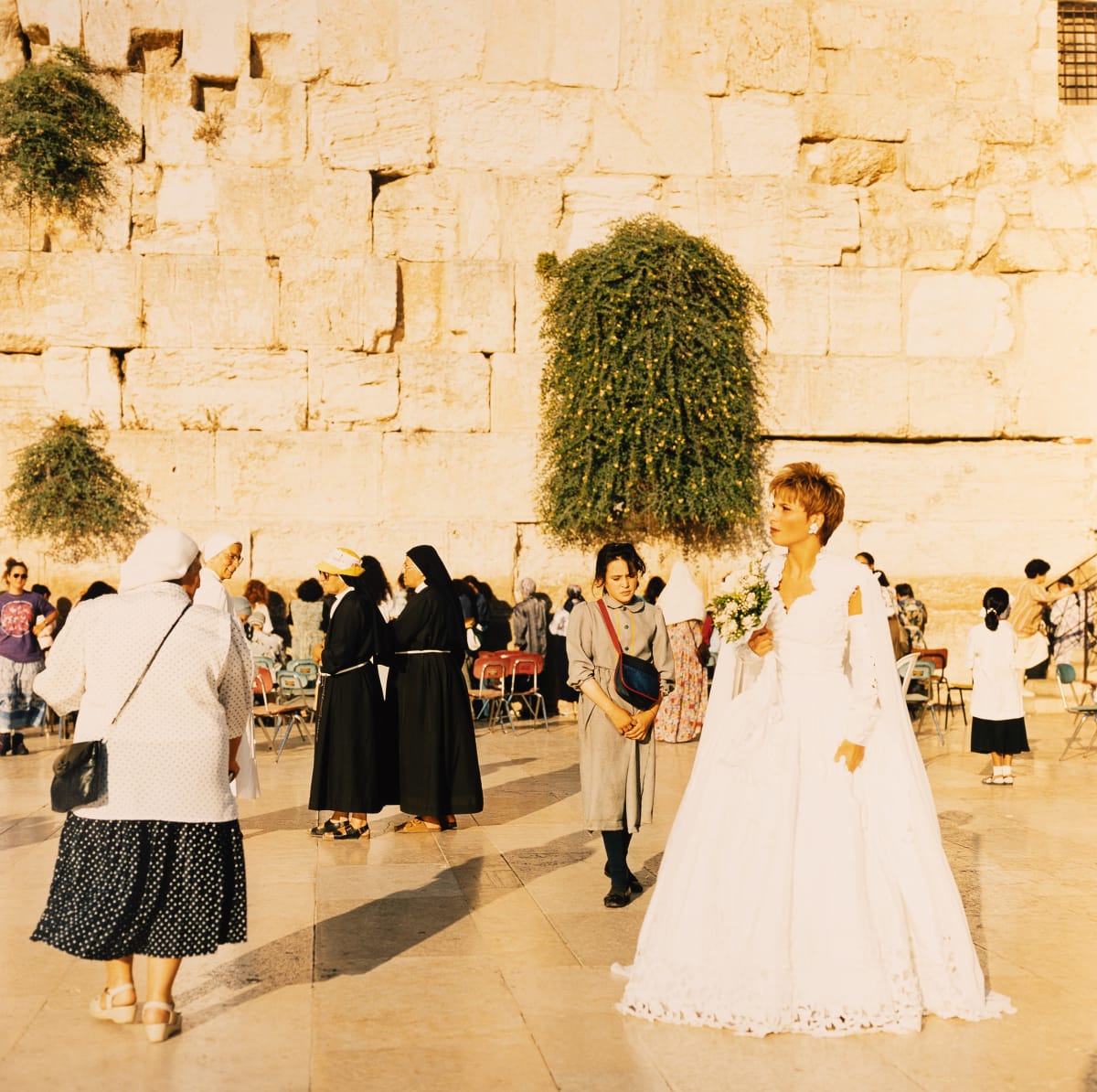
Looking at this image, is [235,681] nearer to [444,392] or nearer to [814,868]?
[814,868]

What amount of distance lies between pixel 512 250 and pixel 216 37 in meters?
3.85

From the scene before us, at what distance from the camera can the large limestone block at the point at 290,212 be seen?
14656mm

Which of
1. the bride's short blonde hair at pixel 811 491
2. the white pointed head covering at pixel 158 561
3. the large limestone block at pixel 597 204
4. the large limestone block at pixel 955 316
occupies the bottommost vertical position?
the white pointed head covering at pixel 158 561

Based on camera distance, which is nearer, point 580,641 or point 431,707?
point 580,641

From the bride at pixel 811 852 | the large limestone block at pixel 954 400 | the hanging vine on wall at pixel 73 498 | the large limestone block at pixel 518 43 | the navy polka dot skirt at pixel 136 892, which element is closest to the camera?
the navy polka dot skirt at pixel 136 892

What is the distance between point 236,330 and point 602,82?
15.8 feet

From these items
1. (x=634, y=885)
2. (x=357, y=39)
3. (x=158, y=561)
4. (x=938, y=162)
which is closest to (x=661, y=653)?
(x=634, y=885)

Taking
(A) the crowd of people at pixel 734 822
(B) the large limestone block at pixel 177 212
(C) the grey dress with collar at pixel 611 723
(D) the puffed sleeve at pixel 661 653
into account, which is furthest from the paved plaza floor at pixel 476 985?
(B) the large limestone block at pixel 177 212

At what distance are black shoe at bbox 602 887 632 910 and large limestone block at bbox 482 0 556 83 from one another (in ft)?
36.8

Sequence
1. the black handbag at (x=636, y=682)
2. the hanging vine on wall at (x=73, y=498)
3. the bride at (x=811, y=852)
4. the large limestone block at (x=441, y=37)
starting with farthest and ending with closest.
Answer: the large limestone block at (x=441, y=37) → the hanging vine on wall at (x=73, y=498) → the black handbag at (x=636, y=682) → the bride at (x=811, y=852)

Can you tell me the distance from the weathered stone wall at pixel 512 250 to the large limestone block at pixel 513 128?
1.1 inches

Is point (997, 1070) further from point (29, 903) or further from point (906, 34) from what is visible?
point (906, 34)

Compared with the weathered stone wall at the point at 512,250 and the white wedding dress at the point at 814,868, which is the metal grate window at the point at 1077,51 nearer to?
the weathered stone wall at the point at 512,250

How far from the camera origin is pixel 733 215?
603 inches
